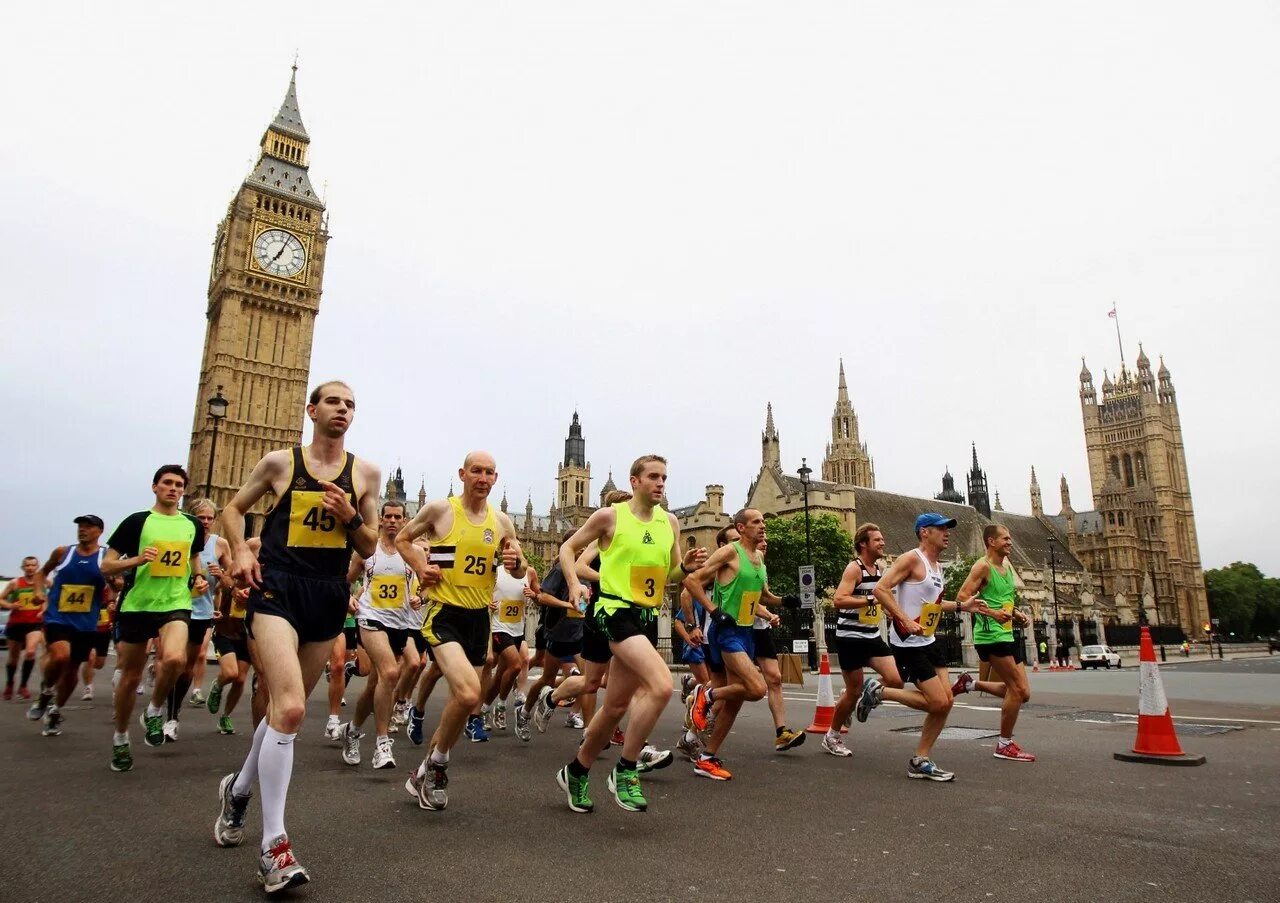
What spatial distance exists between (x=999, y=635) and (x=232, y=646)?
840cm

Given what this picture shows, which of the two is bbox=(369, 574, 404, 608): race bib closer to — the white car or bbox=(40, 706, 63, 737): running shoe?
bbox=(40, 706, 63, 737): running shoe

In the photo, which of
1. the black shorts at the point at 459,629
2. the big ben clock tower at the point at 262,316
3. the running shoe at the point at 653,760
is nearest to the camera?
the black shorts at the point at 459,629

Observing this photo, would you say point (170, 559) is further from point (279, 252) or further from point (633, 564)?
point (279, 252)

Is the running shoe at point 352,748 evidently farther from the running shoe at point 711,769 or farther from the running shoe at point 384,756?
the running shoe at point 711,769

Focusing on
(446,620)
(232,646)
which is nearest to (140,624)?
(232,646)

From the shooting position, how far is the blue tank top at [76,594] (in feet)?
27.8

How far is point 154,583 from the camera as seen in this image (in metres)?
6.70

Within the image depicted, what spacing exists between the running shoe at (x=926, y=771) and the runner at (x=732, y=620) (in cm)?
130

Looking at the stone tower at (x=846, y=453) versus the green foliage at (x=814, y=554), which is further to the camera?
the stone tower at (x=846, y=453)

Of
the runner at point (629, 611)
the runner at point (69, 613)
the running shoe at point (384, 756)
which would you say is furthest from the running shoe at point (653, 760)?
the runner at point (69, 613)

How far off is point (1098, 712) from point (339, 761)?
10986mm

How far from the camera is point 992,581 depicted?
777 cm

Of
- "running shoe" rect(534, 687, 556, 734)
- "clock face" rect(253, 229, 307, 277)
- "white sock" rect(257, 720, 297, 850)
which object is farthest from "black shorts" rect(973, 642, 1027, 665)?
"clock face" rect(253, 229, 307, 277)

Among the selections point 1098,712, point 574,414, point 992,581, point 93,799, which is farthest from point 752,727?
point 574,414
